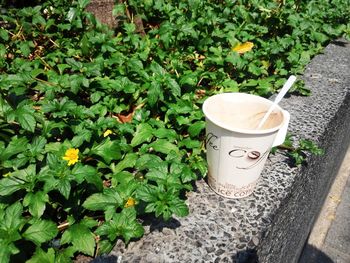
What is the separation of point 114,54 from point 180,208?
1.34 metres

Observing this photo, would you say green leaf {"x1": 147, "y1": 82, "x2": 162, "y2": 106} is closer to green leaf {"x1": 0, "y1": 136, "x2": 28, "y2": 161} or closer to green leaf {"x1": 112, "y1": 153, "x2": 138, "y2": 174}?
green leaf {"x1": 112, "y1": 153, "x2": 138, "y2": 174}

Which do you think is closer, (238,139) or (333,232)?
(238,139)

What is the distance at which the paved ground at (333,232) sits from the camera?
A: 2494 mm

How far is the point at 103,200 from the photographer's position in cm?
124

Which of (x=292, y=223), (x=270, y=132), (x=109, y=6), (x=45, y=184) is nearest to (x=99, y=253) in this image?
(x=45, y=184)

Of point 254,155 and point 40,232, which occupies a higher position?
point 254,155

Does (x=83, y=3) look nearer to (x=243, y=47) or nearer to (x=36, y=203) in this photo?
(x=243, y=47)

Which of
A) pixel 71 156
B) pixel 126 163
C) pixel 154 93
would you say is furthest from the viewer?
pixel 154 93

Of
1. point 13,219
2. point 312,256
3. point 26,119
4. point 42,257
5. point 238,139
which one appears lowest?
point 312,256

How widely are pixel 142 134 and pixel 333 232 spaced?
1.89 metres

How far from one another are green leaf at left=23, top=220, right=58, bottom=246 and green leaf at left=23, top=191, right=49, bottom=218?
1.2 inches

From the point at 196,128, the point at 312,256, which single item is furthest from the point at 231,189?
the point at 312,256

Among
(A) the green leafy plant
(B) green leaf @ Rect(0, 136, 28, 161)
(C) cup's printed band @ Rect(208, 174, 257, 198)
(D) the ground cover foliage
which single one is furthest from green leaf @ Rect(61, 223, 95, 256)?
(A) the green leafy plant

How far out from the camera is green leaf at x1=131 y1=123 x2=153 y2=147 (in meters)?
1.56
